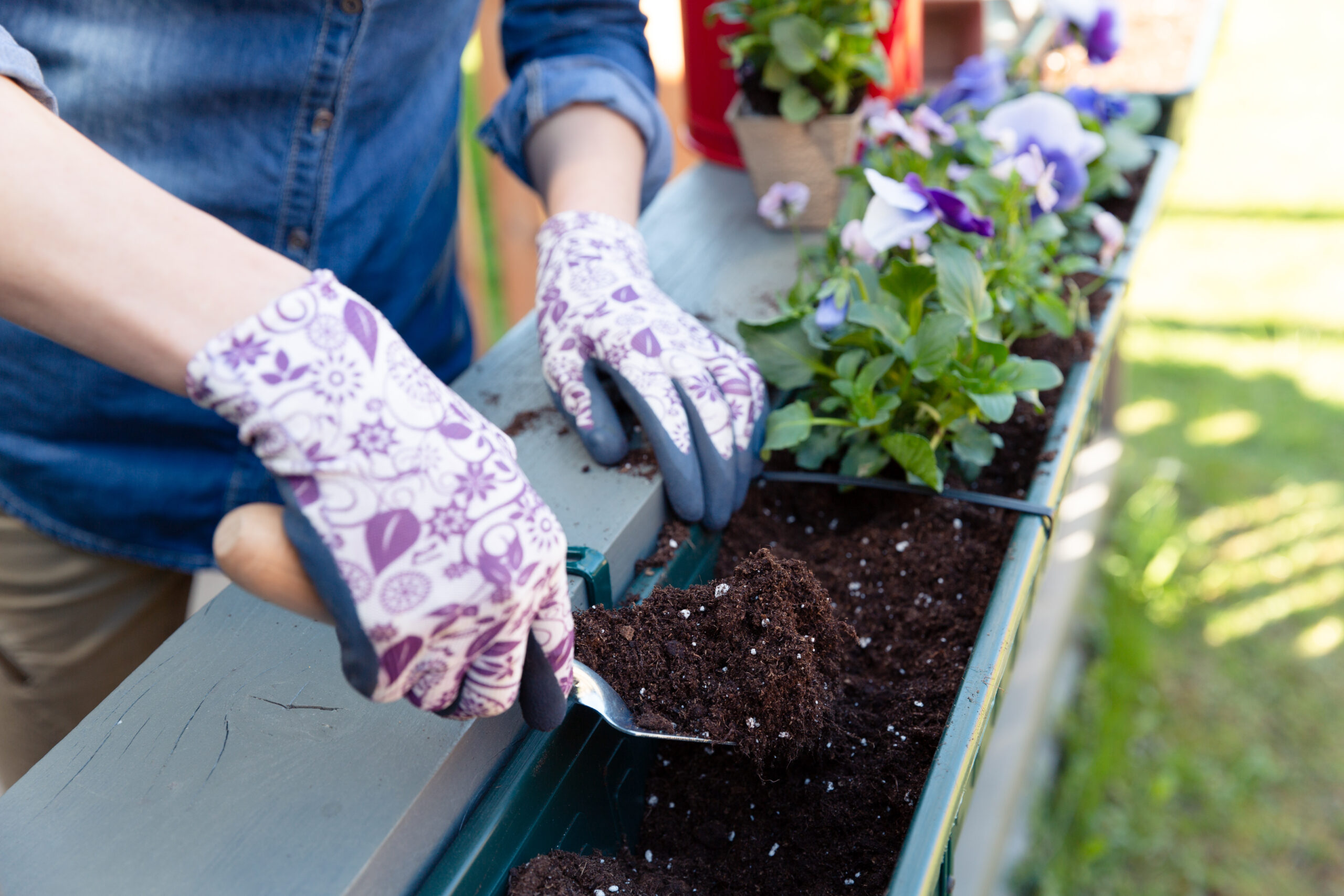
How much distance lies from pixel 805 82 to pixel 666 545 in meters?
0.77

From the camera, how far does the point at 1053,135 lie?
4.14 feet

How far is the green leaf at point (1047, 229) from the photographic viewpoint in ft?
3.80

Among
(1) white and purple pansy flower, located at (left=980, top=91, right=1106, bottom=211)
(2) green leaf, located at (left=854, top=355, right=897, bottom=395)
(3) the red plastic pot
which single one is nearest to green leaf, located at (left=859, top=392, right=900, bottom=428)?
(2) green leaf, located at (left=854, top=355, right=897, bottom=395)

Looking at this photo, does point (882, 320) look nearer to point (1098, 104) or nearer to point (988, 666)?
point (988, 666)

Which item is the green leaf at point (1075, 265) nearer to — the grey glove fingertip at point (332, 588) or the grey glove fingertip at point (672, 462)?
the grey glove fingertip at point (672, 462)

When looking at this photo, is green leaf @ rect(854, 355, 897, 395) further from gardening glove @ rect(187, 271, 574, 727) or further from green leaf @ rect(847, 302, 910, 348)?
gardening glove @ rect(187, 271, 574, 727)

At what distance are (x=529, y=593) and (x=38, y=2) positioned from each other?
0.76 meters

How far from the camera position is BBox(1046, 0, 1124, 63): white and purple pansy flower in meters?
1.48

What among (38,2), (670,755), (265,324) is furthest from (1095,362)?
(38,2)

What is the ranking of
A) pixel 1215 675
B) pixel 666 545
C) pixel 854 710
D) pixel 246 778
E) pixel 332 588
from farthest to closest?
1. pixel 1215 675
2. pixel 666 545
3. pixel 854 710
4. pixel 246 778
5. pixel 332 588

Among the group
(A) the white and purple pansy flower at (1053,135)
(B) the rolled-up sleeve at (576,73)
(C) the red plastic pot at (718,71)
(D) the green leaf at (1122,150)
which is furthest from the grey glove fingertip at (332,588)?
(D) the green leaf at (1122,150)

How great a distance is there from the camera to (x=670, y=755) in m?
0.87

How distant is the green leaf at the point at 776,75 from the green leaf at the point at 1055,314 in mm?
497

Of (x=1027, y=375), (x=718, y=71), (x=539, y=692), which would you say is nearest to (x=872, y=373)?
(x=1027, y=375)
